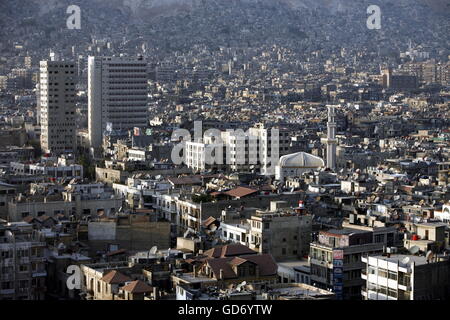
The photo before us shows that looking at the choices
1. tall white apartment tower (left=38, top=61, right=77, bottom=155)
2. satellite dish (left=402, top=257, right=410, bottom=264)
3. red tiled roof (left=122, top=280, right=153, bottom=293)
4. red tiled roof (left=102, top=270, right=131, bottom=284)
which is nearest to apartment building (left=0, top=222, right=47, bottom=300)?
red tiled roof (left=102, top=270, right=131, bottom=284)

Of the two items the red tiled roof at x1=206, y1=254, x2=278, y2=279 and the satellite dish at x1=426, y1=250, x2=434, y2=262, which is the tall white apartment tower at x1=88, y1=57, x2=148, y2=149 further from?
the satellite dish at x1=426, y1=250, x2=434, y2=262

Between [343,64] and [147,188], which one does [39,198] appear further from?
[343,64]

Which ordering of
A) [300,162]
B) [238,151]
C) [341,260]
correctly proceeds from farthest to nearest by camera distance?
[238,151]
[300,162]
[341,260]

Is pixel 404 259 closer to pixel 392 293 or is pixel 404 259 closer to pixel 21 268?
pixel 392 293

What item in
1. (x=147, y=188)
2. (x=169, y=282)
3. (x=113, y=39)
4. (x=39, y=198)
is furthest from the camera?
(x=113, y=39)

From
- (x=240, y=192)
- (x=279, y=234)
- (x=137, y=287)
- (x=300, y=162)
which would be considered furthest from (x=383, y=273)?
(x=300, y=162)

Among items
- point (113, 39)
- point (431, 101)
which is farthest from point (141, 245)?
point (113, 39)

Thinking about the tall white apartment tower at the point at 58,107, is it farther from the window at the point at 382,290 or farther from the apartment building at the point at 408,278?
the window at the point at 382,290

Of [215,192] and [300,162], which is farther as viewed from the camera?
[300,162]
